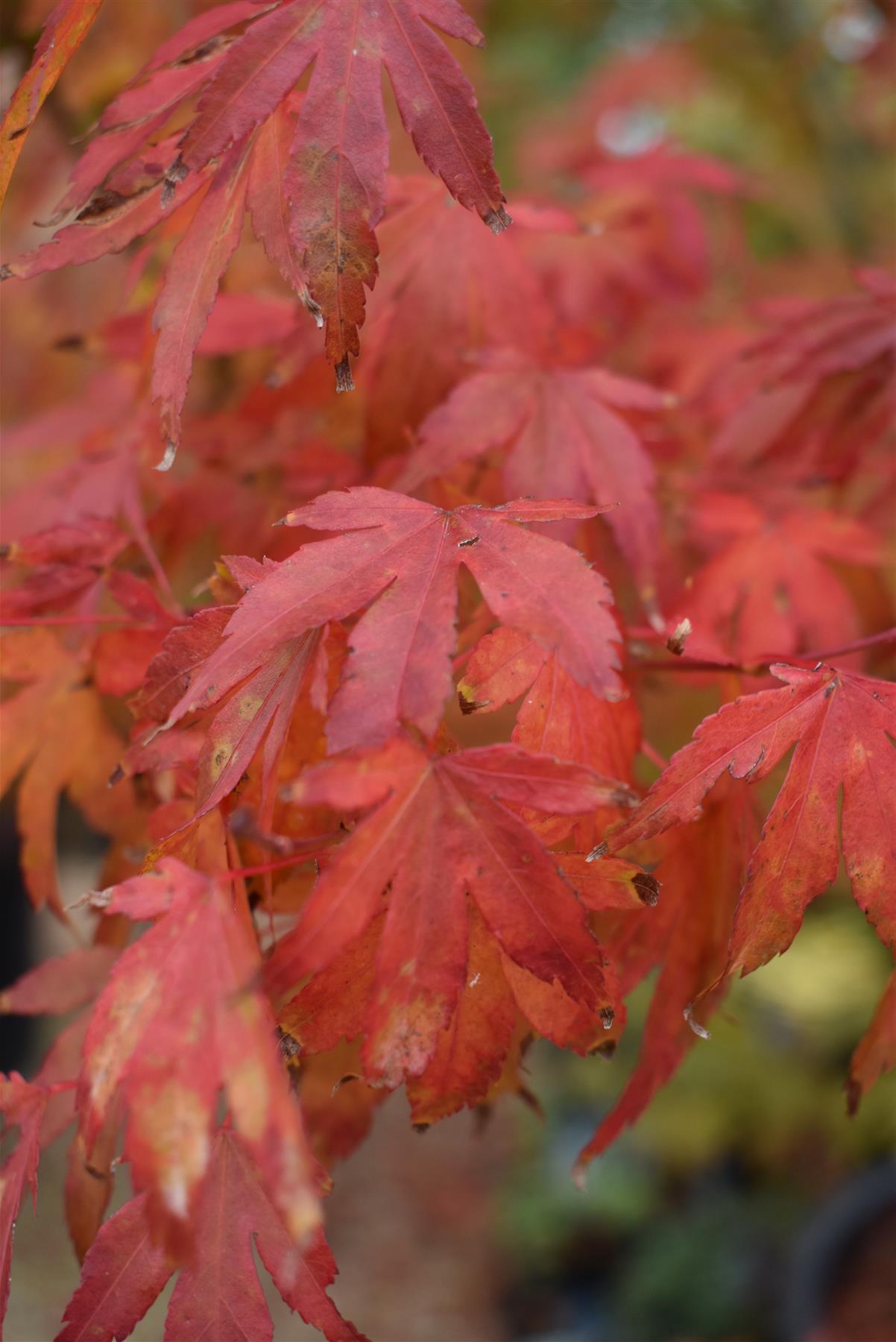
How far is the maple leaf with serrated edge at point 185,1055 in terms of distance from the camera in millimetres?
404

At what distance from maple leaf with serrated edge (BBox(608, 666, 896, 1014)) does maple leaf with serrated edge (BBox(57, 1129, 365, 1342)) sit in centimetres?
27

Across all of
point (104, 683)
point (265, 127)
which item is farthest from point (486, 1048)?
point (265, 127)

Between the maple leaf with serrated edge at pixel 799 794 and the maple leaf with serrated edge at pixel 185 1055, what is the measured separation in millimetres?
208

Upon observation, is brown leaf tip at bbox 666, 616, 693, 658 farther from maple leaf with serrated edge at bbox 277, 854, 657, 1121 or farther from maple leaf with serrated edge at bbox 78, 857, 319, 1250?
maple leaf with serrated edge at bbox 78, 857, 319, 1250

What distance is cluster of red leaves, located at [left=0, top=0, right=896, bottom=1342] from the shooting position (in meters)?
0.48

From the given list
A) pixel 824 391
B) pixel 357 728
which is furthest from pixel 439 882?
pixel 824 391

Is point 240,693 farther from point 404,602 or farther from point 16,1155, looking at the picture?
point 16,1155

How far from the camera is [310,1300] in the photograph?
1.86 feet

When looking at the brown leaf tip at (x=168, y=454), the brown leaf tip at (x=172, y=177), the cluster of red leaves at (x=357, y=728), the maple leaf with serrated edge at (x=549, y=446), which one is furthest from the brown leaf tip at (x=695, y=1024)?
the brown leaf tip at (x=172, y=177)

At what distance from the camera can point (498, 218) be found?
1.88 feet

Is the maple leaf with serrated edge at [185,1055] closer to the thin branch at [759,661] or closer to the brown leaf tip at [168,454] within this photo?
the brown leaf tip at [168,454]

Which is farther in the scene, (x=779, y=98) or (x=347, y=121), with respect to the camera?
(x=779, y=98)

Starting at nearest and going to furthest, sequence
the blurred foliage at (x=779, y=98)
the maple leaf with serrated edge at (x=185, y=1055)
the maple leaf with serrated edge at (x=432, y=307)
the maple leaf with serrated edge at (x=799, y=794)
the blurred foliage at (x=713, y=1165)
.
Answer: the maple leaf with serrated edge at (x=185, y=1055) → the maple leaf with serrated edge at (x=799, y=794) → the maple leaf with serrated edge at (x=432, y=307) → the blurred foliage at (x=713, y=1165) → the blurred foliage at (x=779, y=98)

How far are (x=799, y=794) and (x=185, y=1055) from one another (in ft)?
1.10
